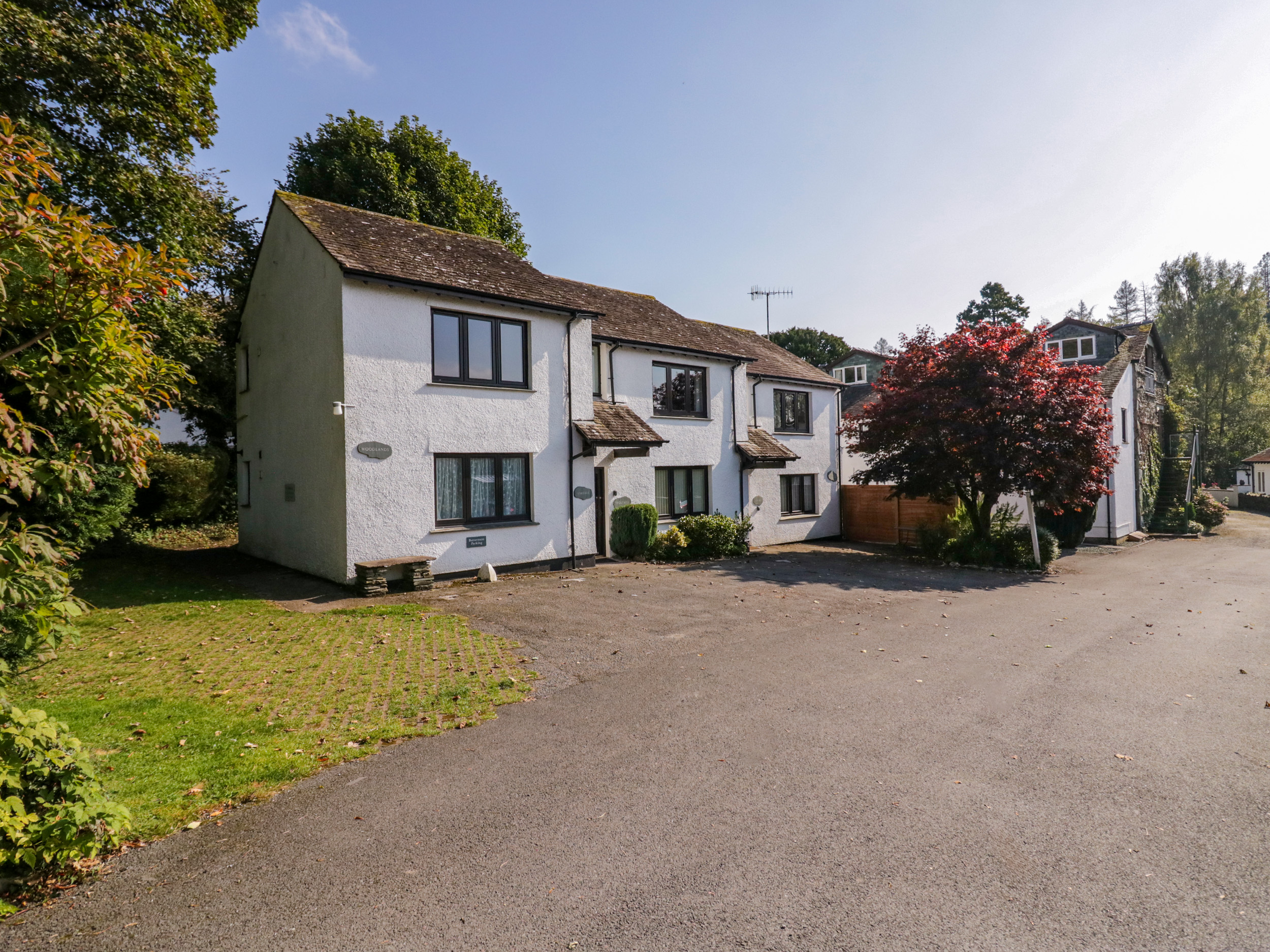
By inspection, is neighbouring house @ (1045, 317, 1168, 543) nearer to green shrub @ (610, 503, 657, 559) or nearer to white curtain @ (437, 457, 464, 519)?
green shrub @ (610, 503, 657, 559)

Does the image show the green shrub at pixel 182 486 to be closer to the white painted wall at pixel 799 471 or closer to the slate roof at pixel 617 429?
the slate roof at pixel 617 429

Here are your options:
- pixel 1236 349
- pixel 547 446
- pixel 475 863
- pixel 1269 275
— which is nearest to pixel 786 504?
pixel 547 446

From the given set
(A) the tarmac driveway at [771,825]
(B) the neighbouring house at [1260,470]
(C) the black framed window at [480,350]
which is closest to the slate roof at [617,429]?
(C) the black framed window at [480,350]

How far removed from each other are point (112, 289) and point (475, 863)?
429cm

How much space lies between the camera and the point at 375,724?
236 inches

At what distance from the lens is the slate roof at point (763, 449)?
20.4m

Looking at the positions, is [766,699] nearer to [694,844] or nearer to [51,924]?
[694,844]

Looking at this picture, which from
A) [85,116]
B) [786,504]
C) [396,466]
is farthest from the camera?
[786,504]

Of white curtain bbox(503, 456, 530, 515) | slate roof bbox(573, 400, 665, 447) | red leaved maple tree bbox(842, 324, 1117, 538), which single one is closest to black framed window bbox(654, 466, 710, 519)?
slate roof bbox(573, 400, 665, 447)

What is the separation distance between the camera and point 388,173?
2569cm

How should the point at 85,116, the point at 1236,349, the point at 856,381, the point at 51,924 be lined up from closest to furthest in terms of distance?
the point at 51,924 < the point at 85,116 < the point at 856,381 < the point at 1236,349

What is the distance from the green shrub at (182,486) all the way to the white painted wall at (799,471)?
679 inches

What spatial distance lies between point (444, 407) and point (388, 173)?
55.7 feet

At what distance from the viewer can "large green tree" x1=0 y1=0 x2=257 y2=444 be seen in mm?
12656
